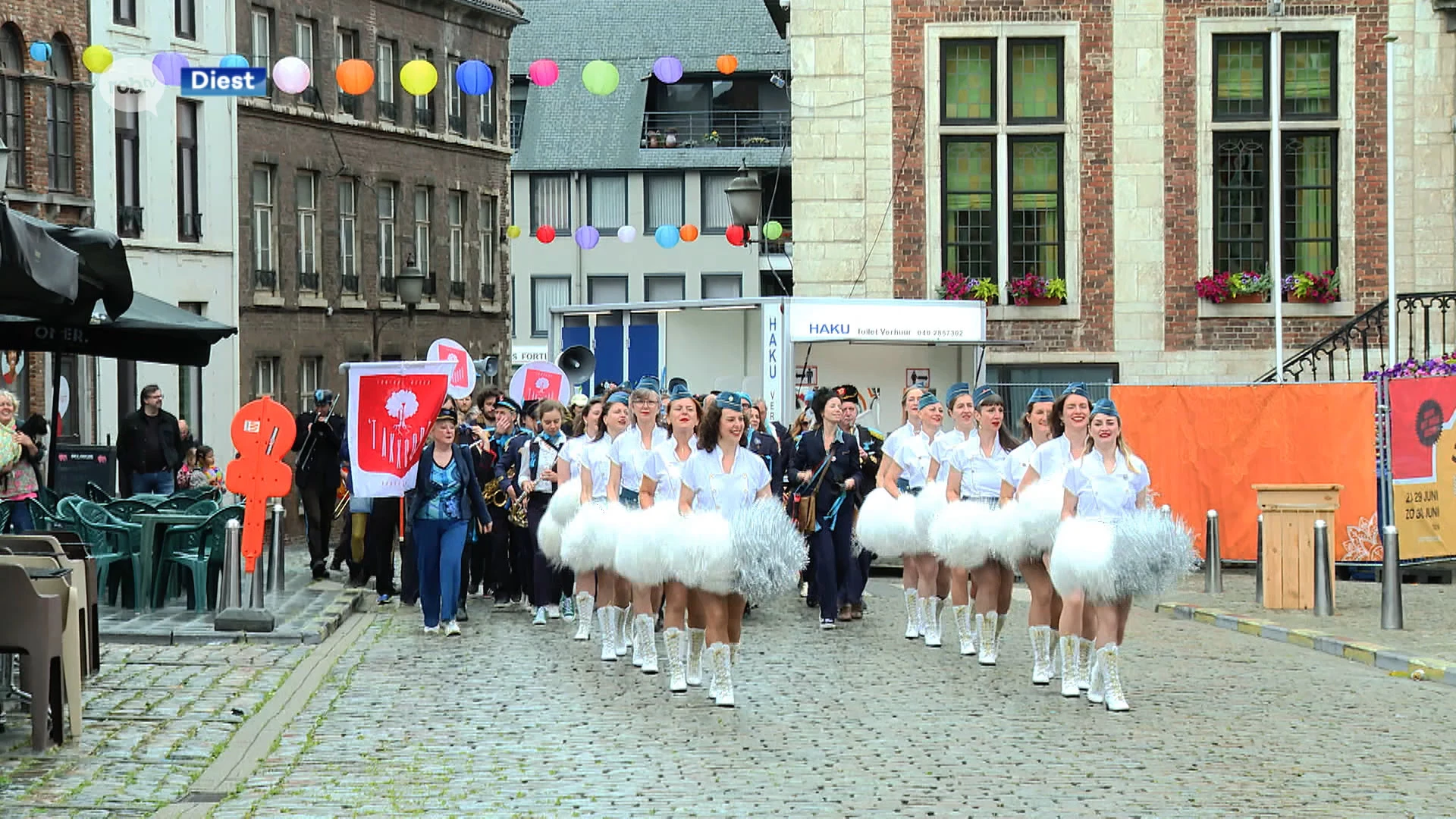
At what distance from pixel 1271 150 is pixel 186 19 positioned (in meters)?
19.7

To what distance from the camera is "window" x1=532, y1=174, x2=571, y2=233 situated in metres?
67.1

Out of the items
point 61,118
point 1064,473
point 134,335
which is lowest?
point 1064,473

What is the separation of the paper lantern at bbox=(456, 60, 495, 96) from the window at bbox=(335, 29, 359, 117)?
2022 cm

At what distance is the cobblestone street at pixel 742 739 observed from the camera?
9.00 meters

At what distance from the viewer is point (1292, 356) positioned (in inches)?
1177

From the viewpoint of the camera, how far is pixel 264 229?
4166 cm

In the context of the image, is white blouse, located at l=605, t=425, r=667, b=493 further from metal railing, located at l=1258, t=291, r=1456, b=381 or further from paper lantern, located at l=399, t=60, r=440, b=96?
metal railing, located at l=1258, t=291, r=1456, b=381

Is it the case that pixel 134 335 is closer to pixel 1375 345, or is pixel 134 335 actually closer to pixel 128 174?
pixel 1375 345

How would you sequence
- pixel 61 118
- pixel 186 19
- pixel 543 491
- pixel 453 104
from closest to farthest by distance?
pixel 543 491
pixel 61 118
pixel 186 19
pixel 453 104

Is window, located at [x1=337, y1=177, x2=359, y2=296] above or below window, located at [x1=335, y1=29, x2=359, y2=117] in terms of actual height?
below

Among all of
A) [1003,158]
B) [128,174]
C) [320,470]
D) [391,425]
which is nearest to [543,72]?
[320,470]

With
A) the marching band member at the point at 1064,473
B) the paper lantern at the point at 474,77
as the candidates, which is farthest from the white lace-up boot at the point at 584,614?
the paper lantern at the point at 474,77

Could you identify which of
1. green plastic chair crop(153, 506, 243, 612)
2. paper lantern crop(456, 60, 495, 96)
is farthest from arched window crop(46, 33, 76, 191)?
green plastic chair crop(153, 506, 243, 612)

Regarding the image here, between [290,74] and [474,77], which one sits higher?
[474,77]
